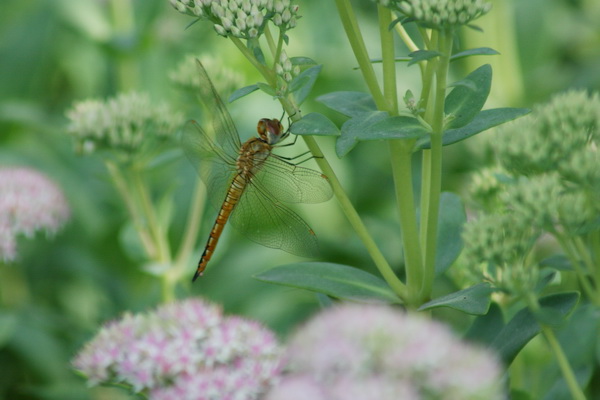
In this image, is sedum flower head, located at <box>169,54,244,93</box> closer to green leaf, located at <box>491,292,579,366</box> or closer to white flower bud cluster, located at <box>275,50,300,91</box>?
white flower bud cluster, located at <box>275,50,300,91</box>

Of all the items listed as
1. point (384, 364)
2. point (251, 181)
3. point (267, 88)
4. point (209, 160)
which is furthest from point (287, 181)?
point (384, 364)

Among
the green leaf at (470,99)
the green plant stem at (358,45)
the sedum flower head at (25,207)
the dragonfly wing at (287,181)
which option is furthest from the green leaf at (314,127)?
the sedum flower head at (25,207)

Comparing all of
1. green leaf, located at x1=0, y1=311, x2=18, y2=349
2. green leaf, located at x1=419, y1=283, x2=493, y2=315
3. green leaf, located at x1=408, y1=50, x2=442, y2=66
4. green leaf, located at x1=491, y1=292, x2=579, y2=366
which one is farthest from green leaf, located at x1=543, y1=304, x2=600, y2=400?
green leaf, located at x1=0, y1=311, x2=18, y2=349

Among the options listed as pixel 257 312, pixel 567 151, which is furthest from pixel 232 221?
pixel 567 151

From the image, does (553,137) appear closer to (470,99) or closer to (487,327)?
(470,99)

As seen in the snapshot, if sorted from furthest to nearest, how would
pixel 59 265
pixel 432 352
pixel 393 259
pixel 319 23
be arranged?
pixel 319 23 → pixel 59 265 → pixel 393 259 → pixel 432 352

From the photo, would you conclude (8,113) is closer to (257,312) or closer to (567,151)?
(257,312)

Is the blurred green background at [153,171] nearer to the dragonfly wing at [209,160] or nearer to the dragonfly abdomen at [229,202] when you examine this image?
the dragonfly wing at [209,160]

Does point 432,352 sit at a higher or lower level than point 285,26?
lower
